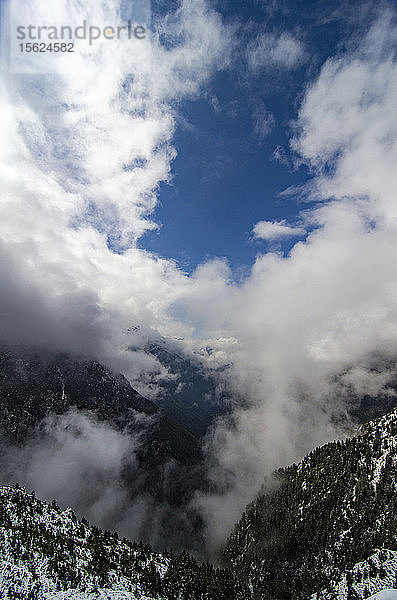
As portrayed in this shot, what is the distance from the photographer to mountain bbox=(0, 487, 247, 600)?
364ft

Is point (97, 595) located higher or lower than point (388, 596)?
lower

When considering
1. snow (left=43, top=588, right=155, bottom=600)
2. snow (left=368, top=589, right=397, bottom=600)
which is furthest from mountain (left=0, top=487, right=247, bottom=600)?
snow (left=368, top=589, right=397, bottom=600)

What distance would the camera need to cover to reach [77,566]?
129m

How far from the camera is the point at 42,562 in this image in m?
121

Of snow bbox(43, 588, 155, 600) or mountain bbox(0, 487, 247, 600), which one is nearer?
snow bbox(43, 588, 155, 600)

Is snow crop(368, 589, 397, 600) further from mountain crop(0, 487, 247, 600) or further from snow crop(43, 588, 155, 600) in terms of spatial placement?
mountain crop(0, 487, 247, 600)

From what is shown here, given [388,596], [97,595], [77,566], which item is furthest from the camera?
[77,566]

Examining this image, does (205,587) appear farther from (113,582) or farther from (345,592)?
(345,592)

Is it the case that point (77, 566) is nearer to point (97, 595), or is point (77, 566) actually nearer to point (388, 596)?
point (97, 595)

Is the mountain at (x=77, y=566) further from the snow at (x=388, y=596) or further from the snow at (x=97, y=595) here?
the snow at (x=388, y=596)

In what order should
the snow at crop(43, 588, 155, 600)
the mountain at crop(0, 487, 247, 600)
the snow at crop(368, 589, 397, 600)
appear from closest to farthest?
the snow at crop(368, 589, 397, 600) < the snow at crop(43, 588, 155, 600) < the mountain at crop(0, 487, 247, 600)

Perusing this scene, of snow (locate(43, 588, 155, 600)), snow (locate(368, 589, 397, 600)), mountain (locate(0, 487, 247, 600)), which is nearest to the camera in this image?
snow (locate(368, 589, 397, 600))

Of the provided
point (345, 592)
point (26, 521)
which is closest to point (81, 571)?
point (26, 521)

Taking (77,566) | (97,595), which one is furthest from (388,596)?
(77,566)
